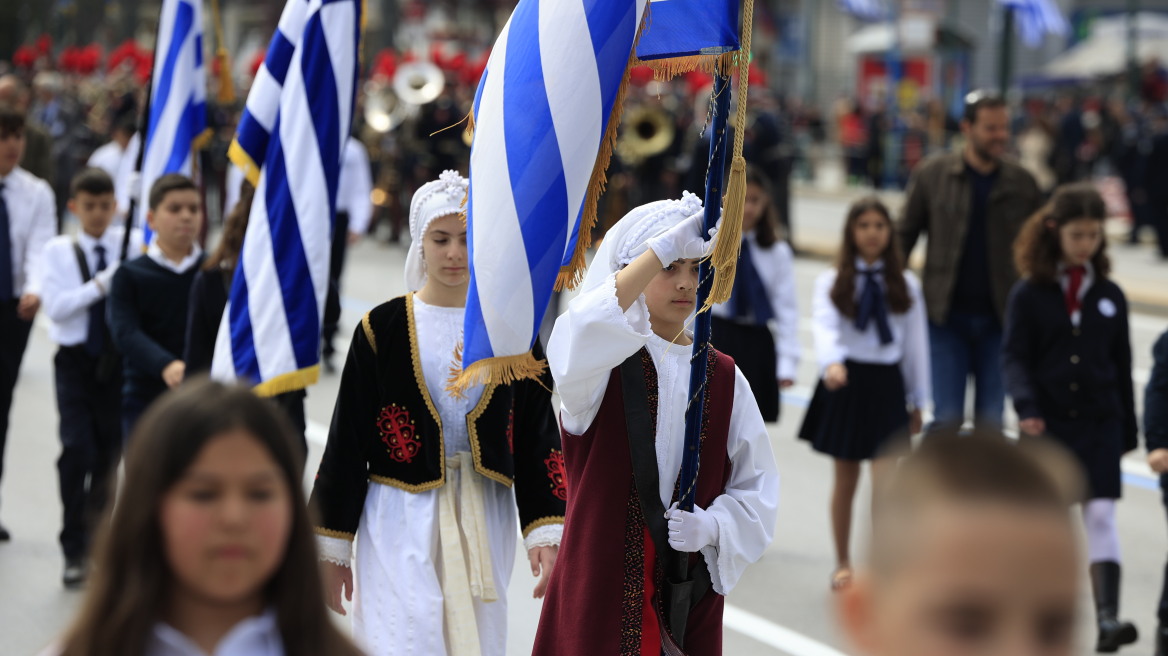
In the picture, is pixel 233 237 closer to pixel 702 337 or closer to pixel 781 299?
pixel 781 299

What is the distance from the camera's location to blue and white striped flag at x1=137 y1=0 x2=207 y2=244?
7.68 metres

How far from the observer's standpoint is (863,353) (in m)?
7.13

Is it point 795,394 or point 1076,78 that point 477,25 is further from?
point 795,394

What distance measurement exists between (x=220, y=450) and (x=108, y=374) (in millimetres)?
5207

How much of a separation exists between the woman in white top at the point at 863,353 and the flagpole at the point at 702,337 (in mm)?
3240

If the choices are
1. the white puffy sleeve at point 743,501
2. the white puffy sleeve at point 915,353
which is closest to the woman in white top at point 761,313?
the white puffy sleeve at point 915,353

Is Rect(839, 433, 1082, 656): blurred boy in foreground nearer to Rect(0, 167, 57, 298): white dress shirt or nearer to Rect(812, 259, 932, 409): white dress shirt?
Rect(812, 259, 932, 409): white dress shirt

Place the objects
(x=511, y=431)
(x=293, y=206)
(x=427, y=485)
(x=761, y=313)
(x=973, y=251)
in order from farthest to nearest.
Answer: (x=973, y=251) → (x=761, y=313) → (x=293, y=206) → (x=511, y=431) → (x=427, y=485)

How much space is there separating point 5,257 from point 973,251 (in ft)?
16.2

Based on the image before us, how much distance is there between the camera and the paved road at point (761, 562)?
253 inches

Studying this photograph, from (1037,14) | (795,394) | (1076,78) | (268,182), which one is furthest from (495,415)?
(1076,78)

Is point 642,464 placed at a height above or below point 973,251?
below

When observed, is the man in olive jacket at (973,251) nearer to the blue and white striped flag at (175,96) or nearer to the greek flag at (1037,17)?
the blue and white striped flag at (175,96)

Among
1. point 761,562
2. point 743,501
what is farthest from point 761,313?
point 743,501
